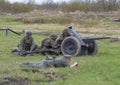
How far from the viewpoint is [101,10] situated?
73750mm

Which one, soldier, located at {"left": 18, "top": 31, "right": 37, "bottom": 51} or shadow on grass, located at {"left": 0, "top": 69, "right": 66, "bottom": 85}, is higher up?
soldier, located at {"left": 18, "top": 31, "right": 37, "bottom": 51}

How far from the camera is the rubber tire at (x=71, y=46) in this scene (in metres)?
18.6

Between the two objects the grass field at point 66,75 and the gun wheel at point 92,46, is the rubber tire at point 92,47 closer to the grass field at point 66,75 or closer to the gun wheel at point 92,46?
the gun wheel at point 92,46

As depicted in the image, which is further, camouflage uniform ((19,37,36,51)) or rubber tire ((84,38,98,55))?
rubber tire ((84,38,98,55))

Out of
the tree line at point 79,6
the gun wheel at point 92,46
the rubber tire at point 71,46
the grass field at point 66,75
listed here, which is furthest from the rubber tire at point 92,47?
the tree line at point 79,6

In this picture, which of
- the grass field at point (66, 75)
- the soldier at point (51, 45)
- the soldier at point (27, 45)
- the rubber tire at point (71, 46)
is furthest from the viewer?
the soldier at point (27, 45)

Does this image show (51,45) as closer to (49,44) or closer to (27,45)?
(49,44)

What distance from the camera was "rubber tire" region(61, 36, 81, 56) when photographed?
1858cm

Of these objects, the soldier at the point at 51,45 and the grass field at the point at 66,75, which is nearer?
the grass field at the point at 66,75

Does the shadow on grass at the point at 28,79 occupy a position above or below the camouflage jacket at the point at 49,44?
below

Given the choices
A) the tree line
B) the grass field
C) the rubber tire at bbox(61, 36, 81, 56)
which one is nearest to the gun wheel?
the rubber tire at bbox(61, 36, 81, 56)

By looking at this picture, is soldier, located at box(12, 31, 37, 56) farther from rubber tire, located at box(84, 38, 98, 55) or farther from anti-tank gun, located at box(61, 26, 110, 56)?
rubber tire, located at box(84, 38, 98, 55)

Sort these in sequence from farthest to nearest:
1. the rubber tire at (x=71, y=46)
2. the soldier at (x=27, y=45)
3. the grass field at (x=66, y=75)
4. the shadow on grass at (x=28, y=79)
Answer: the soldier at (x=27, y=45) → the rubber tire at (x=71, y=46) → the grass field at (x=66, y=75) → the shadow on grass at (x=28, y=79)

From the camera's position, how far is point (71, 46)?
19.0 m
